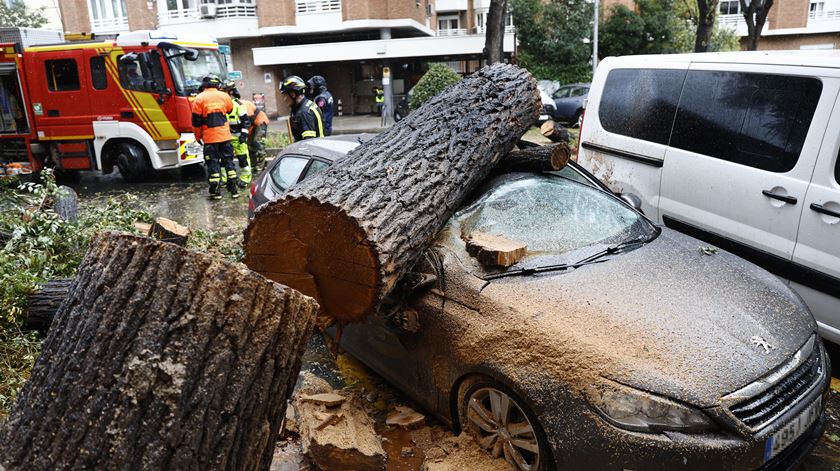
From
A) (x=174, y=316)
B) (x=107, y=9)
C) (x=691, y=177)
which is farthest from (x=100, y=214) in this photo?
(x=107, y=9)

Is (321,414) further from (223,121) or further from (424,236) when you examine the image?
(223,121)

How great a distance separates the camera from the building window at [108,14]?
28.1 meters

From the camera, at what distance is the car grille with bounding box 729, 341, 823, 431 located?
2.43 m

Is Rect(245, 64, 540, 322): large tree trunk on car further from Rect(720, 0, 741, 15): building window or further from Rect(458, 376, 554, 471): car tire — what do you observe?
Rect(720, 0, 741, 15): building window

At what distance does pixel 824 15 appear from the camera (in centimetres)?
3347

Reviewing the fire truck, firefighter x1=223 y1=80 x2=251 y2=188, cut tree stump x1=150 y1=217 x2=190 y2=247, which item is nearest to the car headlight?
cut tree stump x1=150 y1=217 x2=190 y2=247

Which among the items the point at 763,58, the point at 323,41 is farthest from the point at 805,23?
the point at 763,58

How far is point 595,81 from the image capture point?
5824 millimetres

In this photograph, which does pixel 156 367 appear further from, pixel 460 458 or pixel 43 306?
pixel 43 306

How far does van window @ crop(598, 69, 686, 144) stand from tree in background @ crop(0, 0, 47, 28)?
32439 mm

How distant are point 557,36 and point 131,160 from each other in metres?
20.9

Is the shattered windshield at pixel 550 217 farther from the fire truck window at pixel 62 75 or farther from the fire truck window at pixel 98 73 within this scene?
the fire truck window at pixel 62 75

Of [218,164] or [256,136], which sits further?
[256,136]

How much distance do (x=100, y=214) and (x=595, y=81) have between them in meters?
5.11
